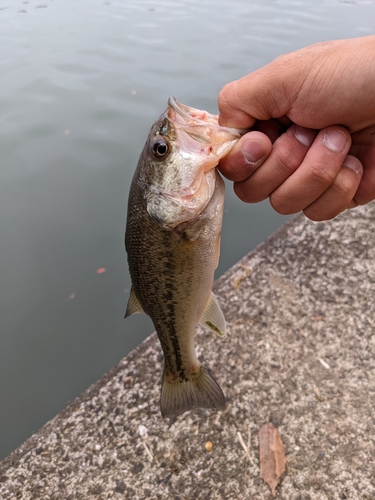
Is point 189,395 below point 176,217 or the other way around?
below

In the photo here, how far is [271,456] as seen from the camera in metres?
2.33

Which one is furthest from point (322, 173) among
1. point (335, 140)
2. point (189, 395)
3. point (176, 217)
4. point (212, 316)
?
point (189, 395)

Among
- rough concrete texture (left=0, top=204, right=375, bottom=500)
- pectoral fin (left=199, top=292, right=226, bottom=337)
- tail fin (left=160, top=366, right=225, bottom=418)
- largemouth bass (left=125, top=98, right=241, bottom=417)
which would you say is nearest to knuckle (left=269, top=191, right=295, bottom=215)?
largemouth bass (left=125, top=98, right=241, bottom=417)

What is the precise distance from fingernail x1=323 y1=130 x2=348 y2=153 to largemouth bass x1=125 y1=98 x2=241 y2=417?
1.42ft

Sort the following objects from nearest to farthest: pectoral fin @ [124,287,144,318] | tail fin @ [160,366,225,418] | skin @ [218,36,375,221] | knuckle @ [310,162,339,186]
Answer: skin @ [218,36,375,221] → knuckle @ [310,162,339,186] → pectoral fin @ [124,287,144,318] → tail fin @ [160,366,225,418]

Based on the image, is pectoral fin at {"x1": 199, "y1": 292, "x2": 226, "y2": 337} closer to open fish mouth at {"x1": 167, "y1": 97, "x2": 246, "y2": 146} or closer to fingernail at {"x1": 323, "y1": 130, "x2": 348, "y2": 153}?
open fish mouth at {"x1": 167, "y1": 97, "x2": 246, "y2": 146}

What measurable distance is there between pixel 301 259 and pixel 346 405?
4.27ft

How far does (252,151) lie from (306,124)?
0.99ft

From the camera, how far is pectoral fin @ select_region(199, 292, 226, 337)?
227 cm

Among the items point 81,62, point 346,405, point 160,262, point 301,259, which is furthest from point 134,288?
point 81,62

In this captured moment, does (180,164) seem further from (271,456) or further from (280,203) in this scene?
(271,456)

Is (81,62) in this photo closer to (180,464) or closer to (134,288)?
(134,288)

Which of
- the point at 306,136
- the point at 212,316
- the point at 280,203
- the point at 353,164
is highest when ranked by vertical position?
the point at 306,136

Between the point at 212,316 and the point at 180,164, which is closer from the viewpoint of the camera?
the point at 180,164
